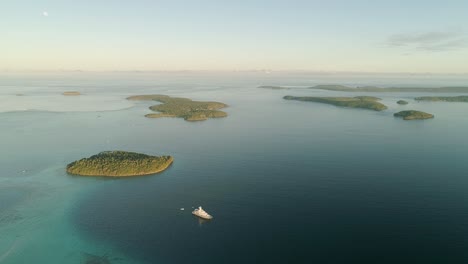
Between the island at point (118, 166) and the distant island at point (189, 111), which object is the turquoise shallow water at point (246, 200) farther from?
the distant island at point (189, 111)

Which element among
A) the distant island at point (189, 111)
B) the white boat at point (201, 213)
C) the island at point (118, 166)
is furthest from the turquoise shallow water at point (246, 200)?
the distant island at point (189, 111)

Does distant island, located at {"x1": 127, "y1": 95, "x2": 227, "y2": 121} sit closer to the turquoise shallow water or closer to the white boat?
the turquoise shallow water

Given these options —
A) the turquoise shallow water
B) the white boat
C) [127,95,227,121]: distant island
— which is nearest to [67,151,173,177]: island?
the turquoise shallow water

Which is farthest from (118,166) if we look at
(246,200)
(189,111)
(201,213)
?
(189,111)

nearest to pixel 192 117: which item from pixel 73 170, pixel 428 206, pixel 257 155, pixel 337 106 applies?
pixel 257 155

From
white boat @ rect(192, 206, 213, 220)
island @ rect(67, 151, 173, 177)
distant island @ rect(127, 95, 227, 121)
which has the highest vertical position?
distant island @ rect(127, 95, 227, 121)

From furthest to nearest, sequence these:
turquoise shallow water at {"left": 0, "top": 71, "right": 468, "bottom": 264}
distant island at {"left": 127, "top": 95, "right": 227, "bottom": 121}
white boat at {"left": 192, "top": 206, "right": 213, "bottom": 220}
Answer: distant island at {"left": 127, "top": 95, "right": 227, "bottom": 121} < white boat at {"left": 192, "top": 206, "right": 213, "bottom": 220} < turquoise shallow water at {"left": 0, "top": 71, "right": 468, "bottom": 264}
